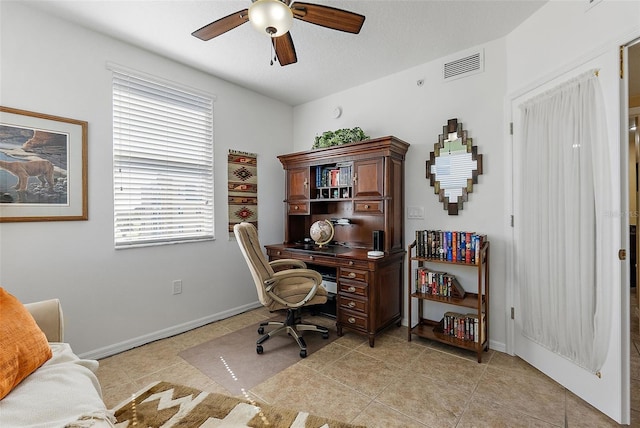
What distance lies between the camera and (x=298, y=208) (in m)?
3.68

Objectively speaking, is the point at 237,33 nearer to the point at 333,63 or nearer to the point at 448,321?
the point at 333,63

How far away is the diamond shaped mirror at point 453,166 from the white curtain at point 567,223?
424mm

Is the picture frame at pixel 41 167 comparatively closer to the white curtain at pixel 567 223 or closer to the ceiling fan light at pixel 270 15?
the ceiling fan light at pixel 270 15

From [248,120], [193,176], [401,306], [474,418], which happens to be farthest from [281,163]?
[474,418]

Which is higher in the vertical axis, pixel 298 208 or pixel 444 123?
pixel 444 123

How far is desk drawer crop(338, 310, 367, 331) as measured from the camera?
2.72 meters

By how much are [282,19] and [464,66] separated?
6.74 feet

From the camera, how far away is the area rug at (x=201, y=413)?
65.7 inches

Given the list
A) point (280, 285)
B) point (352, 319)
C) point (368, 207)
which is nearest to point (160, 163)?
point (280, 285)

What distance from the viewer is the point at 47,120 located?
2234mm

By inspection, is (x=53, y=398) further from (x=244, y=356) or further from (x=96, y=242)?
(x=96, y=242)

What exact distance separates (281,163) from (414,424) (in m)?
3.13

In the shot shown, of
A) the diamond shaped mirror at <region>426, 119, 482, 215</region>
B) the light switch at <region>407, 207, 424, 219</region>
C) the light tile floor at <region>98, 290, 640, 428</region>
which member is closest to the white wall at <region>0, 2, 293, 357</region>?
the light tile floor at <region>98, 290, 640, 428</region>

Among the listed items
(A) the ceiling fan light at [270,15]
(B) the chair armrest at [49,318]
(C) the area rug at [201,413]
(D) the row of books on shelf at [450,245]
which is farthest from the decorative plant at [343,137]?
(B) the chair armrest at [49,318]
